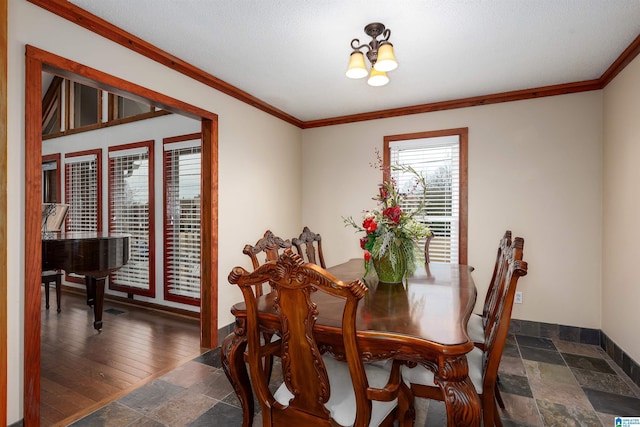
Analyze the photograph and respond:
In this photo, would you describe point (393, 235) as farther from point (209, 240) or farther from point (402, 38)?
point (209, 240)

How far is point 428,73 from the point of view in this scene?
320cm

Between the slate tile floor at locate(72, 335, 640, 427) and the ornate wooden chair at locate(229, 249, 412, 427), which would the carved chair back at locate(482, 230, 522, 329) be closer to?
the slate tile floor at locate(72, 335, 640, 427)

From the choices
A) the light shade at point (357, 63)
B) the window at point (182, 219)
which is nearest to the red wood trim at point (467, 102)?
the window at point (182, 219)

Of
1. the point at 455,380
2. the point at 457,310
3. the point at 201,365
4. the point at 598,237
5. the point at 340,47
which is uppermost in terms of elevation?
the point at 340,47

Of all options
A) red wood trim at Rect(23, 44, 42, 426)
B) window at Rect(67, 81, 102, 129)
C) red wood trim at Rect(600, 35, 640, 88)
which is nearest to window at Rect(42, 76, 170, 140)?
window at Rect(67, 81, 102, 129)

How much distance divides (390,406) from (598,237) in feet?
10.4

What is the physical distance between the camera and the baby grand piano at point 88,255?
2.98 metres

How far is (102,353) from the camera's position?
3168mm

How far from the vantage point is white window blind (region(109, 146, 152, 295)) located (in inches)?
182

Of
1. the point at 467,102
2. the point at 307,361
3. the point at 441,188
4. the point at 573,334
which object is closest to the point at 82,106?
the point at 441,188

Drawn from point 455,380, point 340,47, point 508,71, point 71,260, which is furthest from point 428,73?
point 71,260

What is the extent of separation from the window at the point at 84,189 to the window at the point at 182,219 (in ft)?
4.64

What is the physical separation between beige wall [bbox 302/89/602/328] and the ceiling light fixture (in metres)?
2.02

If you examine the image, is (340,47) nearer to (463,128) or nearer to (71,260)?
(463,128)
